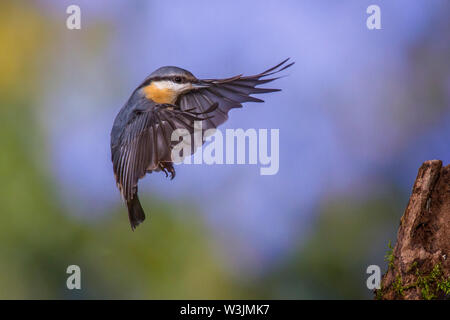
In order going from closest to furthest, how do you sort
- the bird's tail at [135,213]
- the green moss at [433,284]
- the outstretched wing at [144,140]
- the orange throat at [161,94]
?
the green moss at [433,284]
the outstretched wing at [144,140]
the orange throat at [161,94]
the bird's tail at [135,213]

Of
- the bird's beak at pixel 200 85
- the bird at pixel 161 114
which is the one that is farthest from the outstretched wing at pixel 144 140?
the bird's beak at pixel 200 85

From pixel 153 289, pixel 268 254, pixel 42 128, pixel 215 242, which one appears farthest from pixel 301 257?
pixel 42 128

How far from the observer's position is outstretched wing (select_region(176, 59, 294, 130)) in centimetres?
291

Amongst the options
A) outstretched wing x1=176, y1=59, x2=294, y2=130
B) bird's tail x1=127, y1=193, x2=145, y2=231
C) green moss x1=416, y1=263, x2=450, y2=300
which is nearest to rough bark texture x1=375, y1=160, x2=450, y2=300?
green moss x1=416, y1=263, x2=450, y2=300

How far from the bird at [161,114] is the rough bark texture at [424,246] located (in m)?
1.15

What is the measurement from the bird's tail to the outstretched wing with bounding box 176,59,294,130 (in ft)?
1.95

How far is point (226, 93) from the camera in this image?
2.97 metres

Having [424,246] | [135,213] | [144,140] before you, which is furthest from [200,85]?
[424,246]

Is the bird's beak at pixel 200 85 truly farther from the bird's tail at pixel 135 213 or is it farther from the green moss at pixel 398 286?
the green moss at pixel 398 286

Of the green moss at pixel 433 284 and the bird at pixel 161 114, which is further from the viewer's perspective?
the bird at pixel 161 114

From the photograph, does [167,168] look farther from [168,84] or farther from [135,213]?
[168,84]

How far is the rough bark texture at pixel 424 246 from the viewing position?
2.01m
